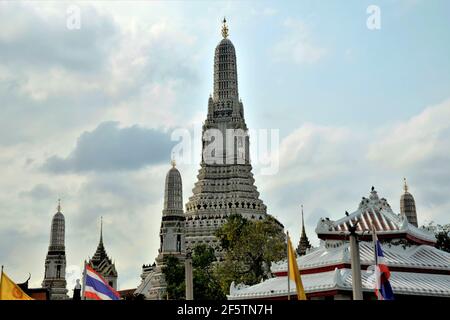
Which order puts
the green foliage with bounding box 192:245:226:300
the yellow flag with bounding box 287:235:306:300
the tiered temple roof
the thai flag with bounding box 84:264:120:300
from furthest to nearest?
the green foliage with bounding box 192:245:226:300
the tiered temple roof
the yellow flag with bounding box 287:235:306:300
the thai flag with bounding box 84:264:120:300

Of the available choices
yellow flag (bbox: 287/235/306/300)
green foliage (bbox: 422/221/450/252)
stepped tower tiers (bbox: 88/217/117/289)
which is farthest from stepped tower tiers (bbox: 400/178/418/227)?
yellow flag (bbox: 287/235/306/300)

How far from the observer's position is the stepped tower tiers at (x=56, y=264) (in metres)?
109

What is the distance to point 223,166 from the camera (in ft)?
372

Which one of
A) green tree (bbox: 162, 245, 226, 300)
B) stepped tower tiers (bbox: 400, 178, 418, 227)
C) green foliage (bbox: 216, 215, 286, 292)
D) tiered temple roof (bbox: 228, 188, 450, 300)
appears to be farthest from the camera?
stepped tower tiers (bbox: 400, 178, 418, 227)

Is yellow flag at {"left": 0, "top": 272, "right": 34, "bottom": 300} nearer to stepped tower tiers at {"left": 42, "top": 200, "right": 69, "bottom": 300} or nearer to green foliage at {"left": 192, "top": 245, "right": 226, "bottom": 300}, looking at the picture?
green foliage at {"left": 192, "top": 245, "right": 226, "bottom": 300}

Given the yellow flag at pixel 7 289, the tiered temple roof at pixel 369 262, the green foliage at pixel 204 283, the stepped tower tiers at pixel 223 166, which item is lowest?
the yellow flag at pixel 7 289

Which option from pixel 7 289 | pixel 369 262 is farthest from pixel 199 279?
pixel 7 289

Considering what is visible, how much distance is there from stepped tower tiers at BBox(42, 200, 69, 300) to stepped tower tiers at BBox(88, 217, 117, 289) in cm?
475

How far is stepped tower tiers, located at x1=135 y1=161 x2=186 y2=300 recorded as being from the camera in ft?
321

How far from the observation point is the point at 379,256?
83.2 ft

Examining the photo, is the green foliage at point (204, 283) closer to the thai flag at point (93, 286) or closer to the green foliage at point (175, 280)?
the green foliage at point (175, 280)

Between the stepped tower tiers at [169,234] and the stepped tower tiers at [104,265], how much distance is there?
7147 mm

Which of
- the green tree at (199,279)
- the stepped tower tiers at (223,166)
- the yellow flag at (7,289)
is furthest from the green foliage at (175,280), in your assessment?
the yellow flag at (7,289)
